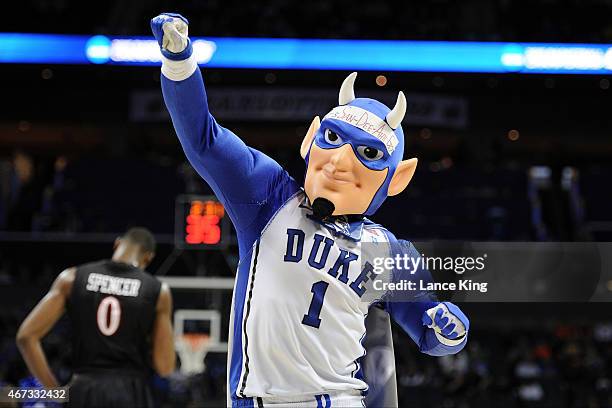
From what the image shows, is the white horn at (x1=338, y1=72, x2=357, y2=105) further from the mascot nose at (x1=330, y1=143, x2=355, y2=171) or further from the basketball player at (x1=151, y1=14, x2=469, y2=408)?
the mascot nose at (x1=330, y1=143, x2=355, y2=171)

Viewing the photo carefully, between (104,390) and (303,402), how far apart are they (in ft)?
7.20

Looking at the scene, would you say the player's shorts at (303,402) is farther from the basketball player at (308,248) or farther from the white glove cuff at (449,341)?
the white glove cuff at (449,341)

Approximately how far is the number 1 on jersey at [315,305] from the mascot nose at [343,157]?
0.42 m

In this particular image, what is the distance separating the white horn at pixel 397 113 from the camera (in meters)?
3.22

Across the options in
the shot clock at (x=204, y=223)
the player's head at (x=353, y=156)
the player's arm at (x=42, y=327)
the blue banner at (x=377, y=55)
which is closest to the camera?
the player's head at (x=353, y=156)

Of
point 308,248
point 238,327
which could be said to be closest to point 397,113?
point 308,248

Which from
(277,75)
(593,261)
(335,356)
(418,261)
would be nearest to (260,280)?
(335,356)

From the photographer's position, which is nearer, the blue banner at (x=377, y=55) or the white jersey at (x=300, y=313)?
the white jersey at (x=300, y=313)

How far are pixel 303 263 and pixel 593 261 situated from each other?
108 centimetres

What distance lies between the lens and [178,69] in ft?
9.41

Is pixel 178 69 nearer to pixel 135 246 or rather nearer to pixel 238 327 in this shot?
pixel 238 327

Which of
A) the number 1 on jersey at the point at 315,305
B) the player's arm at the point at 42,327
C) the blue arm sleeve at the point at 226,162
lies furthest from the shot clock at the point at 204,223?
the number 1 on jersey at the point at 315,305

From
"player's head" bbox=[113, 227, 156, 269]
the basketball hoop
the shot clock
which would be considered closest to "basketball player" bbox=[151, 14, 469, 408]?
"player's head" bbox=[113, 227, 156, 269]

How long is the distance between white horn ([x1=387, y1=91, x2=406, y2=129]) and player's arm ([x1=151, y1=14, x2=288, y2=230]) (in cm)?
43
